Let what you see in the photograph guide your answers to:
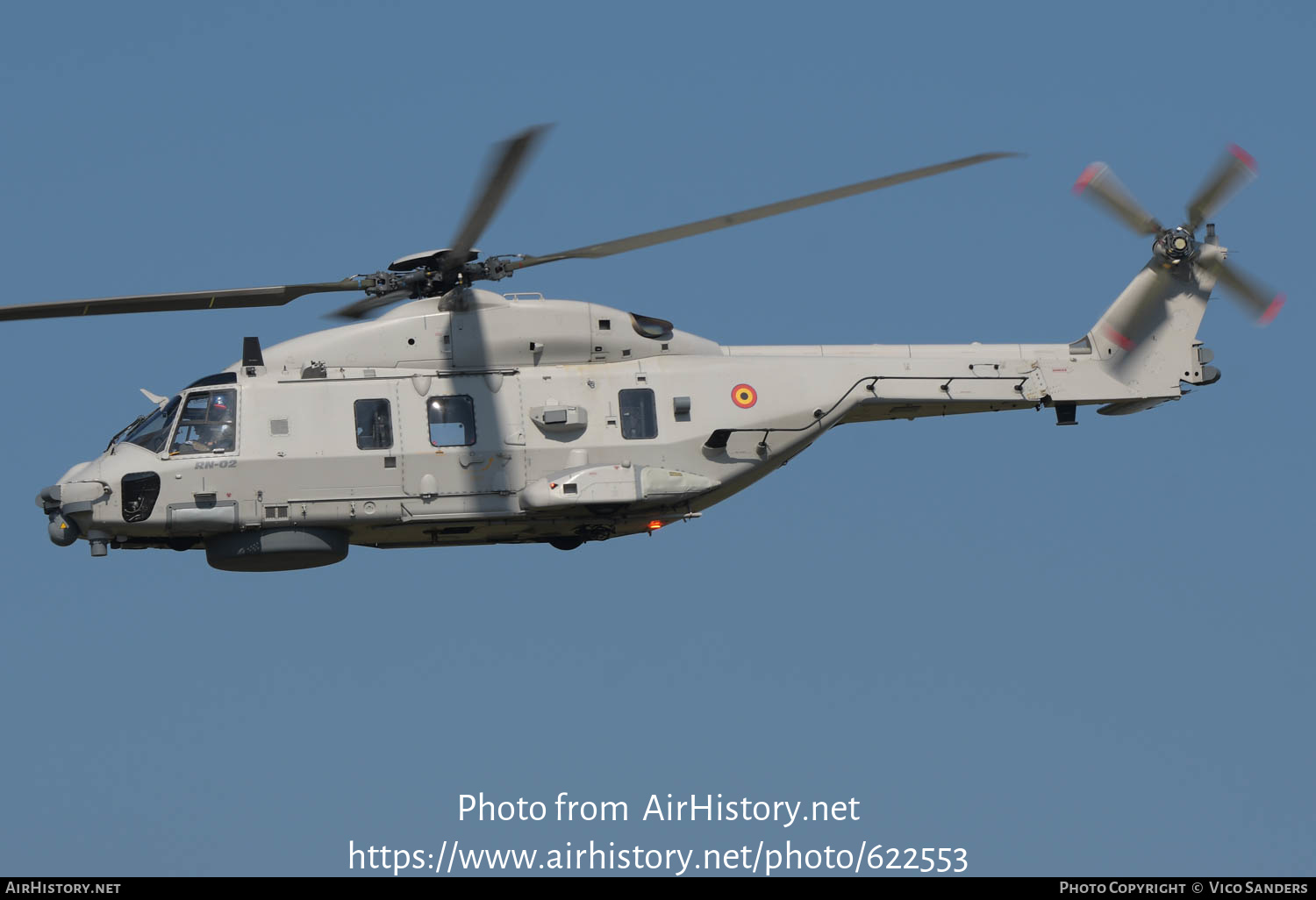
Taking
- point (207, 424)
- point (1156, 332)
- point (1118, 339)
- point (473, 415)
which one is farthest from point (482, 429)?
point (1156, 332)

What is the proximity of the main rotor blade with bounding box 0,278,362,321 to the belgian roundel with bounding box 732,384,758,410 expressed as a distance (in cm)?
595

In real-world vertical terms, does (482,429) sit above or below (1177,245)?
below

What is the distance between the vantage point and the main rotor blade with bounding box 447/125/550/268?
24250mm

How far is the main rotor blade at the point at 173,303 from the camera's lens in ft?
91.0

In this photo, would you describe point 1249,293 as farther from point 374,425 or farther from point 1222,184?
point 374,425

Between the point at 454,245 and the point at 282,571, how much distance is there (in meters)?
5.36

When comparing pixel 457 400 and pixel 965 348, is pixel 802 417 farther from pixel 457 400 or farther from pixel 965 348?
pixel 457 400

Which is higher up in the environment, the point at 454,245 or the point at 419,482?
the point at 454,245

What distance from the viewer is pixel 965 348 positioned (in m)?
31.0

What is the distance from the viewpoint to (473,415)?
29.0 metres

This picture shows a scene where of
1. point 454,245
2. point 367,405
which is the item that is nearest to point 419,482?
point 367,405

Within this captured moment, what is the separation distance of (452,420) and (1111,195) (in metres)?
11.2

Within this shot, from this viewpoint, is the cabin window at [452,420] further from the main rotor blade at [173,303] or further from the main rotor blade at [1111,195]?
the main rotor blade at [1111,195]
